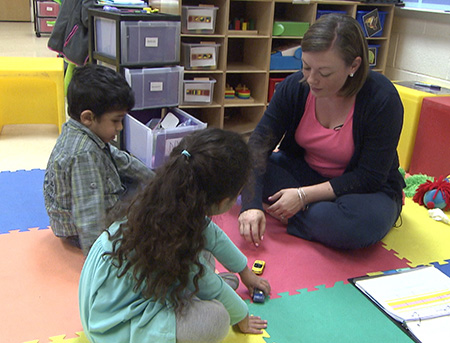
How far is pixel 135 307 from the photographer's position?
949 millimetres

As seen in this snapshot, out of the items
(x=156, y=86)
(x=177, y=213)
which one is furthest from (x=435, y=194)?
(x=177, y=213)

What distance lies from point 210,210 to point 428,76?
7.30 ft

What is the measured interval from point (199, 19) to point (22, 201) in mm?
1339

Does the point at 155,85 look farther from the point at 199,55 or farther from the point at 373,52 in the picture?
the point at 373,52

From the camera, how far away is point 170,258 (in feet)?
2.90

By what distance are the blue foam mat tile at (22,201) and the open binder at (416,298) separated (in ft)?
3.65

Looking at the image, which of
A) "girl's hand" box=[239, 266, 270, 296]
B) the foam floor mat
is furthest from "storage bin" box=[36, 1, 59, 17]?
"girl's hand" box=[239, 266, 270, 296]

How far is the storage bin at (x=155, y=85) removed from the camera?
82.3 inches

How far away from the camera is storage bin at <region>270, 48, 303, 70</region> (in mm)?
2797

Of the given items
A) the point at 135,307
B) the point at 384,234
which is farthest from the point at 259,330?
the point at 384,234

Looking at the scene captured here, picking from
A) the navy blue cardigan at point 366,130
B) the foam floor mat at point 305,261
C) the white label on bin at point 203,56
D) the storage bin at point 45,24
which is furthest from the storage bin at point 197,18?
the storage bin at point 45,24

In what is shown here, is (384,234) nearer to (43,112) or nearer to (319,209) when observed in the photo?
(319,209)

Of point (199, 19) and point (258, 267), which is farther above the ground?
point (199, 19)

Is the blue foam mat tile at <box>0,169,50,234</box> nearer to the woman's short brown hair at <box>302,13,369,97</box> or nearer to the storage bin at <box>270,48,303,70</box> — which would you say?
the woman's short brown hair at <box>302,13,369,97</box>
